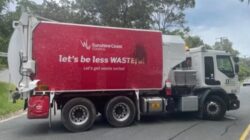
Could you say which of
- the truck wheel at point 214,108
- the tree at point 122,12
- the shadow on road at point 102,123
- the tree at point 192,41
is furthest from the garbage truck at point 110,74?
the tree at point 192,41

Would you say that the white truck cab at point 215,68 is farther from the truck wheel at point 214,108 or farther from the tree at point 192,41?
the tree at point 192,41

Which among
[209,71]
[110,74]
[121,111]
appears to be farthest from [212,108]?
[110,74]

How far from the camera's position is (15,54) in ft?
38.4

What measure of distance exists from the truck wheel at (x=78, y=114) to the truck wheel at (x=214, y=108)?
4233 millimetres

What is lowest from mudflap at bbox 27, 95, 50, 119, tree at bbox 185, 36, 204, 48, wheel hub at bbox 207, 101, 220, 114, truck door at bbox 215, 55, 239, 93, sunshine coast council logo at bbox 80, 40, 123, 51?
wheel hub at bbox 207, 101, 220, 114

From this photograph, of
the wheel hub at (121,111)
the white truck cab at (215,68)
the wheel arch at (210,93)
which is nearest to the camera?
the wheel hub at (121,111)

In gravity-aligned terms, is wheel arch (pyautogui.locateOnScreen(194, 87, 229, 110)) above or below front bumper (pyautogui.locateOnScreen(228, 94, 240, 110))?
above

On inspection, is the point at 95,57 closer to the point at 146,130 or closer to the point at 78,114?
the point at 78,114

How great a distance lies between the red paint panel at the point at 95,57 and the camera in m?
11.1

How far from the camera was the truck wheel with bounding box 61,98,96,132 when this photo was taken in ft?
37.3

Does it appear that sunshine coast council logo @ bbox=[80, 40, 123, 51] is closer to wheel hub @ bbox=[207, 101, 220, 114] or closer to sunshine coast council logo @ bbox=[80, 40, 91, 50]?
sunshine coast council logo @ bbox=[80, 40, 91, 50]

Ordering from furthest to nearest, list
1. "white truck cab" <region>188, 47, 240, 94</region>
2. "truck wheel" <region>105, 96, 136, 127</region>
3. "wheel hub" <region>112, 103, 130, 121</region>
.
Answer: "white truck cab" <region>188, 47, 240, 94</region>
"wheel hub" <region>112, 103, 130, 121</region>
"truck wheel" <region>105, 96, 136, 127</region>

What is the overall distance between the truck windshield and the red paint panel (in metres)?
2.50

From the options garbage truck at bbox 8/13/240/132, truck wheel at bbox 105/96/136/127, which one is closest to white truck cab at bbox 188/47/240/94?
garbage truck at bbox 8/13/240/132
